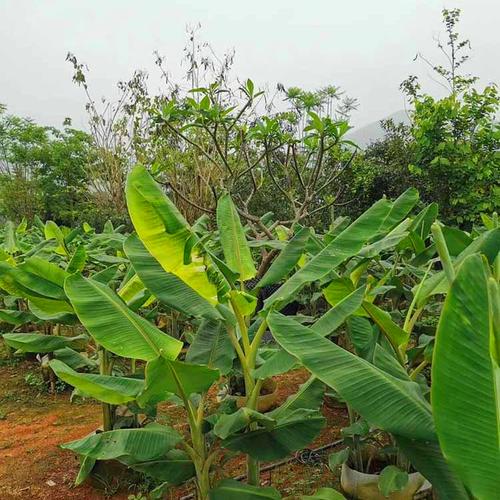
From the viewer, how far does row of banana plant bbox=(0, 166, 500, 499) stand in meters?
1.02

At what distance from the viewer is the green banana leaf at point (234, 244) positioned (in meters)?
2.11


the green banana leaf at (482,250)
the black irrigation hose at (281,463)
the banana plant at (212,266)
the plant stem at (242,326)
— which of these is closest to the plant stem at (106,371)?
the black irrigation hose at (281,463)

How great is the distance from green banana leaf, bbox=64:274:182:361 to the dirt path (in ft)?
4.84

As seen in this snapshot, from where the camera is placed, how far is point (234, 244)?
215cm

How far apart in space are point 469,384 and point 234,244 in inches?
51.1

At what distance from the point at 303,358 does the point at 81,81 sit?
14.4 m

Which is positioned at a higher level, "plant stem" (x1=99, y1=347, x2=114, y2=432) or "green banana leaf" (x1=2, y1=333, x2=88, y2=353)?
"green banana leaf" (x1=2, y1=333, x2=88, y2=353)

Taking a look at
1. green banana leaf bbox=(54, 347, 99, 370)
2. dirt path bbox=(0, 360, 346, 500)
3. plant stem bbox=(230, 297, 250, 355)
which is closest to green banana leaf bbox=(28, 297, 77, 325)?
green banana leaf bbox=(54, 347, 99, 370)

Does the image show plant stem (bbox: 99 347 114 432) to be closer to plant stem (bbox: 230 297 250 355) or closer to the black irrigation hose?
the black irrigation hose

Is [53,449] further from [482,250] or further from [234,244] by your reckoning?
[482,250]

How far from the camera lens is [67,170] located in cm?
2448

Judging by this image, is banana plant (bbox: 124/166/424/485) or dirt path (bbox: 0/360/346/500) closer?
banana plant (bbox: 124/166/424/485)

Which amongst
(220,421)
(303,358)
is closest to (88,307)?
(220,421)

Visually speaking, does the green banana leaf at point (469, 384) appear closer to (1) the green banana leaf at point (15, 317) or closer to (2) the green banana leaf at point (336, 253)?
(2) the green banana leaf at point (336, 253)
